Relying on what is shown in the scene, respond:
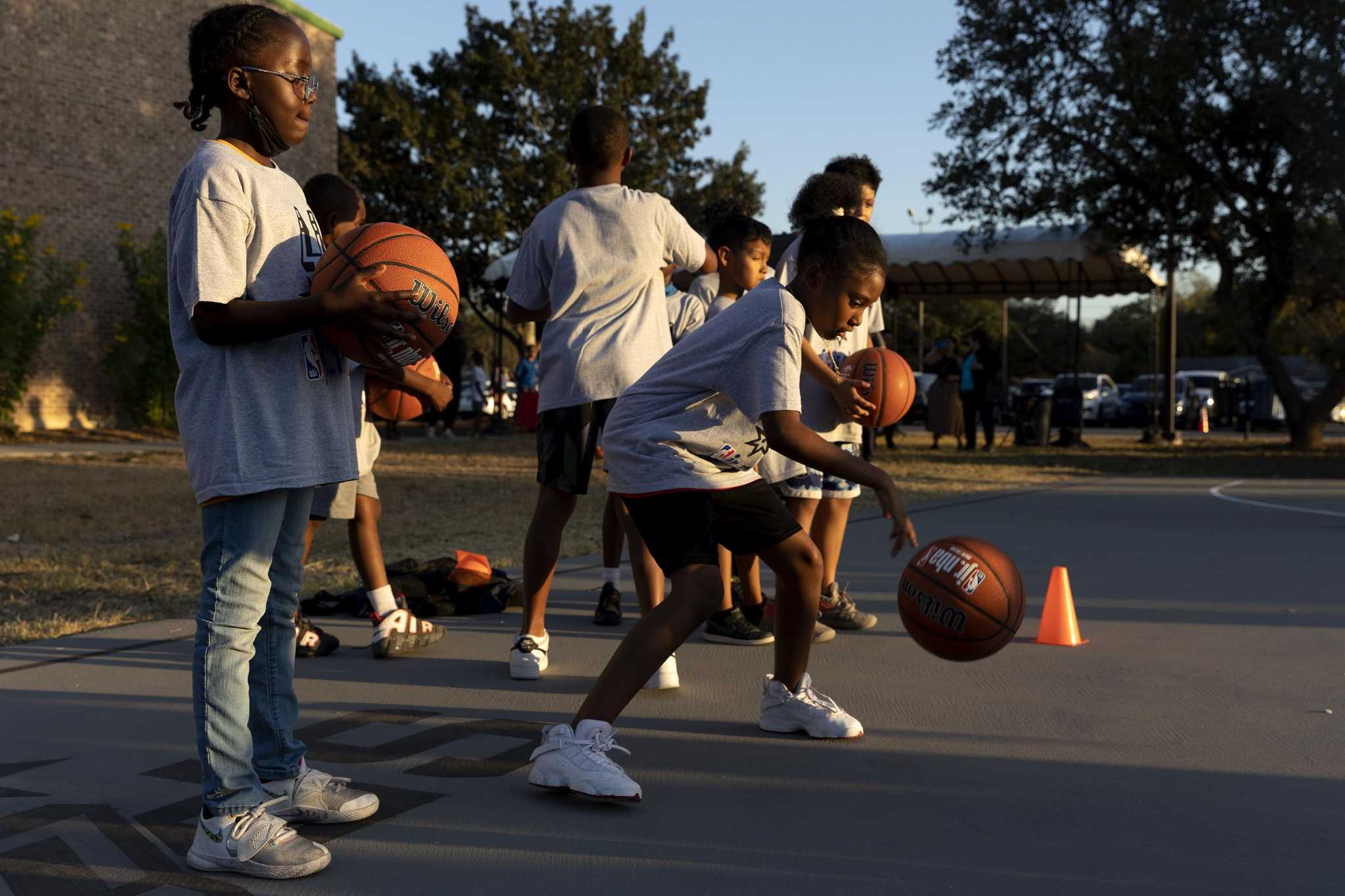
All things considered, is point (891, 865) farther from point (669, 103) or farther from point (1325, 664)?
point (669, 103)

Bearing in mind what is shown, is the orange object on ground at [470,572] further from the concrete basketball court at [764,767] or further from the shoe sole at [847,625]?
the shoe sole at [847,625]

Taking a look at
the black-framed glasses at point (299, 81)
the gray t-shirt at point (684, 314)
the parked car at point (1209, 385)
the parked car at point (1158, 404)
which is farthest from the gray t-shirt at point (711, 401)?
the parked car at point (1158, 404)

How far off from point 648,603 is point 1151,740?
1.74 metres

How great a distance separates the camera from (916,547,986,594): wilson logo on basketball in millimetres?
3947

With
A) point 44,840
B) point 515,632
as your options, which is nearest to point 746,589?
point 515,632

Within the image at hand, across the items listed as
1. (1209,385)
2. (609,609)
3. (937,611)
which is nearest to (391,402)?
(609,609)

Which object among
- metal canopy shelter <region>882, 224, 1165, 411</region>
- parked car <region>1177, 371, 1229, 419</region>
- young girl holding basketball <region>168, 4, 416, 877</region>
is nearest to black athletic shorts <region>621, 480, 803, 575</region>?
young girl holding basketball <region>168, 4, 416, 877</region>

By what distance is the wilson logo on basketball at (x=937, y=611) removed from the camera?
3918 mm

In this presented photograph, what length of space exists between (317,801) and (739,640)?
8.47ft

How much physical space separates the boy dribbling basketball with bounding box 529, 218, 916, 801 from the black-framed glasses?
1.20 metres

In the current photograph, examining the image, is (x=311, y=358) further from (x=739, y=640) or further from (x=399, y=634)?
(x=739, y=640)

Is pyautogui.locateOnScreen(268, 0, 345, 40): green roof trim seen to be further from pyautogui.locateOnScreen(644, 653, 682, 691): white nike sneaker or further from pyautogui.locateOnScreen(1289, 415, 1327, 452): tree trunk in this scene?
pyautogui.locateOnScreen(644, 653, 682, 691): white nike sneaker

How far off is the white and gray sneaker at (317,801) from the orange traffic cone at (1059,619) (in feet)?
10.6

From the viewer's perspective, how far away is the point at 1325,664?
4969 millimetres
